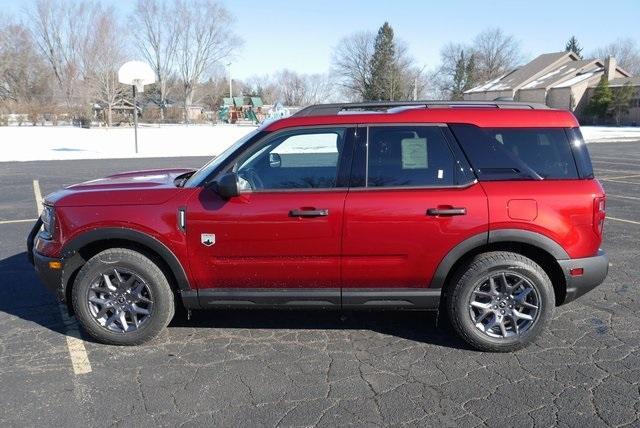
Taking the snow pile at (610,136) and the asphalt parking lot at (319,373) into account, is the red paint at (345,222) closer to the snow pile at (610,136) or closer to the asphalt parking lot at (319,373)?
the asphalt parking lot at (319,373)

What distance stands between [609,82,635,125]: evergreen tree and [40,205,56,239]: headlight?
6146 cm

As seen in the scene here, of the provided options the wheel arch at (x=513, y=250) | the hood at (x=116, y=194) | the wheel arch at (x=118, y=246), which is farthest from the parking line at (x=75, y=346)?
the wheel arch at (x=513, y=250)

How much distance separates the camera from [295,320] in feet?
14.6

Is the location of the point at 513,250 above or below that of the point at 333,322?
above

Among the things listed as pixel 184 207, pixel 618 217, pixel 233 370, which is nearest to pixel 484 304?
pixel 233 370

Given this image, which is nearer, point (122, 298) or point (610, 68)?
point (122, 298)

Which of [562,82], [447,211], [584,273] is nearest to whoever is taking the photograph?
[447,211]

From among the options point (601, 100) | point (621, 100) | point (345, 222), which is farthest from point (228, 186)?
point (601, 100)

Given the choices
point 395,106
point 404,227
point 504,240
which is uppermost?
point 395,106

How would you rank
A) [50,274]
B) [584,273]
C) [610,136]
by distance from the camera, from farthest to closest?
[610,136], [50,274], [584,273]

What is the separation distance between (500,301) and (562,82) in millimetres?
67507

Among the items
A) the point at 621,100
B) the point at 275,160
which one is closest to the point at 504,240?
the point at 275,160

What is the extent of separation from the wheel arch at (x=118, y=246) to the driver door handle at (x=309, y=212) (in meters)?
0.91

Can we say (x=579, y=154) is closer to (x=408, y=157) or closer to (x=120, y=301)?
(x=408, y=157)
